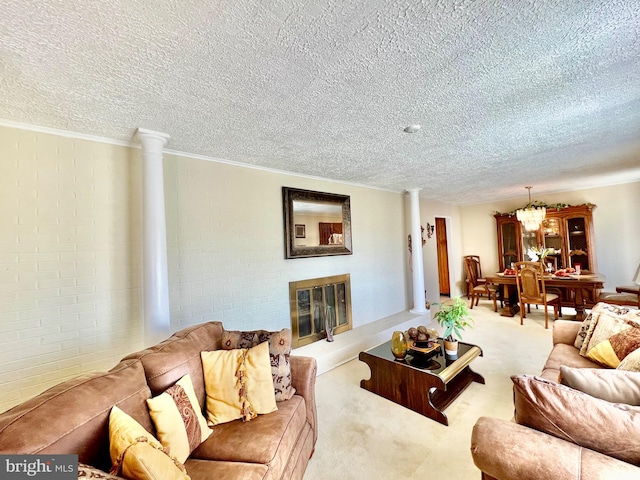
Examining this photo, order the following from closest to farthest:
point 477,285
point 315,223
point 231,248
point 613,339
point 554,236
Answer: point 613,339, point 231,248, point 315,223, point 554,236, point 477,285

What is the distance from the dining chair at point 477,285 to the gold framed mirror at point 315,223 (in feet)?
10.6

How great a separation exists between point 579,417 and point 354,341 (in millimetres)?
Answer: 2694

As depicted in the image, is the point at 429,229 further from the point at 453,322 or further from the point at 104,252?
the point at 104,252

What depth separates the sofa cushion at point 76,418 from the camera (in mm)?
867

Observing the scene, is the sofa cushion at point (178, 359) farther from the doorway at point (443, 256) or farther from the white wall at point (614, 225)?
the white wall at point (614, 225)

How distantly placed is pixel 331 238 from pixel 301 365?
2.23 metres

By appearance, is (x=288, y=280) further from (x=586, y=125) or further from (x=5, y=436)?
(x=586, y=125)

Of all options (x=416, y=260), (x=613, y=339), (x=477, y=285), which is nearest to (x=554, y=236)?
(x=477, y=285)

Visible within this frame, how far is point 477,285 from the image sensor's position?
19.6 feet

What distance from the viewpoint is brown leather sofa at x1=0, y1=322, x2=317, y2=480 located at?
0.92 meters

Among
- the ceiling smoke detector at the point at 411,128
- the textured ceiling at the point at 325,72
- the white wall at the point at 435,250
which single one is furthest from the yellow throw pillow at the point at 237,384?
the white wall at the point at 435,250

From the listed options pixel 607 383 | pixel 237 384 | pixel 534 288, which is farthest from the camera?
pixel 534 288

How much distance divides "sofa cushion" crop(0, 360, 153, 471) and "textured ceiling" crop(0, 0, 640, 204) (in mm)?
1467

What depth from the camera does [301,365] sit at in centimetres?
185
